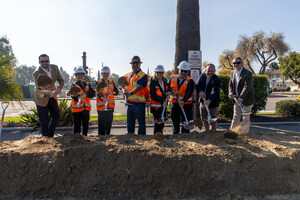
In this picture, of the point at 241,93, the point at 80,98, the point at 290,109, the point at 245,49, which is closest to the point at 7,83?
the point at 80,98

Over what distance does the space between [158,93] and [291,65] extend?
37609mm

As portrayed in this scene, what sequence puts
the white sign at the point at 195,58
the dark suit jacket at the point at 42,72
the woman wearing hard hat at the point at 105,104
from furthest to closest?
the white sign at the point at 195,58 < the woman wearing hard hat at the point at 105,104 < the dark suit jacket at the point at 42,72

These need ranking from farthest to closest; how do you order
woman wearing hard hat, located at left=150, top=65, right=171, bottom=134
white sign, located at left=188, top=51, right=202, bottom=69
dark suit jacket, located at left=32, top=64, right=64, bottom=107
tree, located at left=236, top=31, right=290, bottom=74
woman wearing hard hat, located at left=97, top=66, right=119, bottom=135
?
1. tree, located at left=236, top=31, right=290, bottom=74
2. white sign, located at left=188, top=51, right=202, bottom=69
3. woman wearing hard hat, located at left=97, top=66, right=119, bottom=135
4. woman wearing hard hat, located at left=150, top=65, right=171, bottom=134
5. dark suit jacket, located at left=32, top=64, right=64, bottom=107

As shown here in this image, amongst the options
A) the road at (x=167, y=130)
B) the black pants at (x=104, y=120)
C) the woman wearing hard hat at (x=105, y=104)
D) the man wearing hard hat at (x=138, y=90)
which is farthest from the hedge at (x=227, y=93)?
the black pants at (x=104, y=120)

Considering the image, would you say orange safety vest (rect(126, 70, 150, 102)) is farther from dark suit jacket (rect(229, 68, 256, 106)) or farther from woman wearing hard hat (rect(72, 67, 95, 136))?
dark suit jacket (rect(229, 68, 256, 106))

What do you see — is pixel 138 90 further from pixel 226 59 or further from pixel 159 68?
pixel 226 59

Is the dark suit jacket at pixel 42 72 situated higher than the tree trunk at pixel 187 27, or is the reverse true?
the tree trunk at pixel 187 27

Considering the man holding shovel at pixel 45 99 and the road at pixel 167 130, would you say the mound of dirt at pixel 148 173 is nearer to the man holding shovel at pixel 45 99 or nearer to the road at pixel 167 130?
the man holding shovel at pixel 45 99

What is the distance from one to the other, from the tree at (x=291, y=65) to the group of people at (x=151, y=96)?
34.7m

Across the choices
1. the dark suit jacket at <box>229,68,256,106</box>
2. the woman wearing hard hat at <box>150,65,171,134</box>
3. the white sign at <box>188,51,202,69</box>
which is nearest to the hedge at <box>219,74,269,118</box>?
the white sign at <box>188,51,202,69</box>

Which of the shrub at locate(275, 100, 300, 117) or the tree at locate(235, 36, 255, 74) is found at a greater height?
the tree at locate(235, 36, 255, 74)

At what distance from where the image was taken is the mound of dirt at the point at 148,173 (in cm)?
278

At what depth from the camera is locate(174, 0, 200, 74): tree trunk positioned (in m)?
7.29

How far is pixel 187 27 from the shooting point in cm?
734
